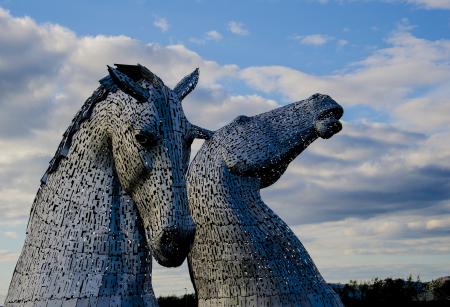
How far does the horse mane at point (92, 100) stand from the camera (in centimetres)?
283

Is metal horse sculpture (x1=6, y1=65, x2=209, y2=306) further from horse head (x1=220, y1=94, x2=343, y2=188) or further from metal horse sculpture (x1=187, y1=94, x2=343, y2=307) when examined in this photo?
horse head (x1=220, y1=94, x2=343, y2=188)

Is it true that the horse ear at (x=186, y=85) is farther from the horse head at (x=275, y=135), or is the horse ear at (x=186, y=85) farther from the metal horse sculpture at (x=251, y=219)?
the horse head at (x=275, y=135)

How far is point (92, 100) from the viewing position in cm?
291

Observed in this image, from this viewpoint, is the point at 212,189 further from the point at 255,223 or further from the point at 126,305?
the point at 126,305

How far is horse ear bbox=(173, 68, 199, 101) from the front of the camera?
10.0 ft

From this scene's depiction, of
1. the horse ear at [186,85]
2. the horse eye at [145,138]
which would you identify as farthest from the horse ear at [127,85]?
the horse ear at [186,85]

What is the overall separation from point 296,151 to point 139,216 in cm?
383

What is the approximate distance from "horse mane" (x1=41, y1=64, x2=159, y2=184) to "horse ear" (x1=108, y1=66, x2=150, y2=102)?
1.6 inches

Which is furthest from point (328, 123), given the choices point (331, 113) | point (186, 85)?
point (186, 85)

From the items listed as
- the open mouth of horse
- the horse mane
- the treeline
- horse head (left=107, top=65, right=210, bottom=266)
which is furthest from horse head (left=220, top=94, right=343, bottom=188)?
the treeline

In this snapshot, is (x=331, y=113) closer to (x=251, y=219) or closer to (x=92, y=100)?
(x=251, y=219)

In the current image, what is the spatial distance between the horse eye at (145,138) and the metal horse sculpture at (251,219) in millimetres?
3263

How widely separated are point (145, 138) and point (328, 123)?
159 inches

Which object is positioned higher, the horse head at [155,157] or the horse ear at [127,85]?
the horse ear at [127,85]
